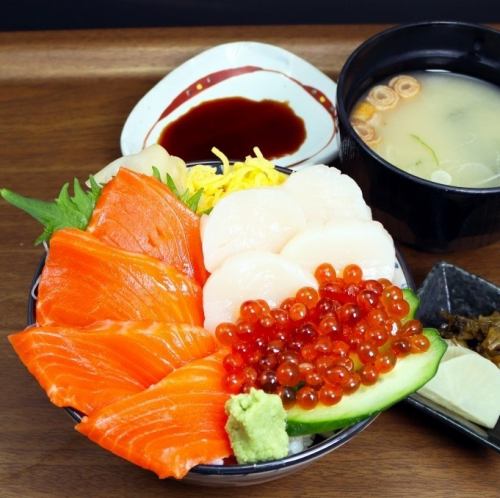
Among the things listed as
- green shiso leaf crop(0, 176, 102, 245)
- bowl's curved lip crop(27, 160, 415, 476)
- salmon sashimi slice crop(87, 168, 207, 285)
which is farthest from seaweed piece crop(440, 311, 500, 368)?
green shiso leaf crop(0, 176, 102, 245)

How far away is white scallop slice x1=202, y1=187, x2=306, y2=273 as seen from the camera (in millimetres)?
1249

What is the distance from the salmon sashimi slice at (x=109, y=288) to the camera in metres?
1.20

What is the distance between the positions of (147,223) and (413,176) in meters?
0.59

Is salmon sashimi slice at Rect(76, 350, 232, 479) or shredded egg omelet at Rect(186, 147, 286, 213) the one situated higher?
shredded egg omelet at Rect(186, 147, 286, 213)

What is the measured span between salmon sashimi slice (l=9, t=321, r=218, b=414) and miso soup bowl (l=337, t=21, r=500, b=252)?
0.62 m

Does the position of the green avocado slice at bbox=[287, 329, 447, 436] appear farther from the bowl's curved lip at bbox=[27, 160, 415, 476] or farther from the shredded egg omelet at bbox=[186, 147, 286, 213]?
the shredded egg omelet at bbox=[186, 147, 286, 213]

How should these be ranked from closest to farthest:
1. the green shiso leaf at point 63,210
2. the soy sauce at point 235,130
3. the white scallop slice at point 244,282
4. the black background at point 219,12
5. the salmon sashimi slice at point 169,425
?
the salmon sashimi slice at point 169,425 < the white scallop slice at point 244,282 < the green shiso leaf at point 63,210 < the soy sauce at point 235,130 < the black background at point 219,12

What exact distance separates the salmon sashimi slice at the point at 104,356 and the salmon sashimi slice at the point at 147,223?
160mm

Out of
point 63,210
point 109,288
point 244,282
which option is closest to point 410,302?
point 244,282

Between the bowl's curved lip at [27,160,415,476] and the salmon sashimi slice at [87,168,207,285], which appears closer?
the bowl's curved lip at [27,160,415,476]

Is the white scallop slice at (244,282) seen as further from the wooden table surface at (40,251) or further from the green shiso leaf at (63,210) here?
the wooden table surface at (40,251)

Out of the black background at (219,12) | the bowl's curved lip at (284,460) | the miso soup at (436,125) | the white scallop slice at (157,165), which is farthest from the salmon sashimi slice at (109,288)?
the black background at (219,12)

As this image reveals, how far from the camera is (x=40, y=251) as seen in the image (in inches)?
70.5

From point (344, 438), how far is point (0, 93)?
1.52m
